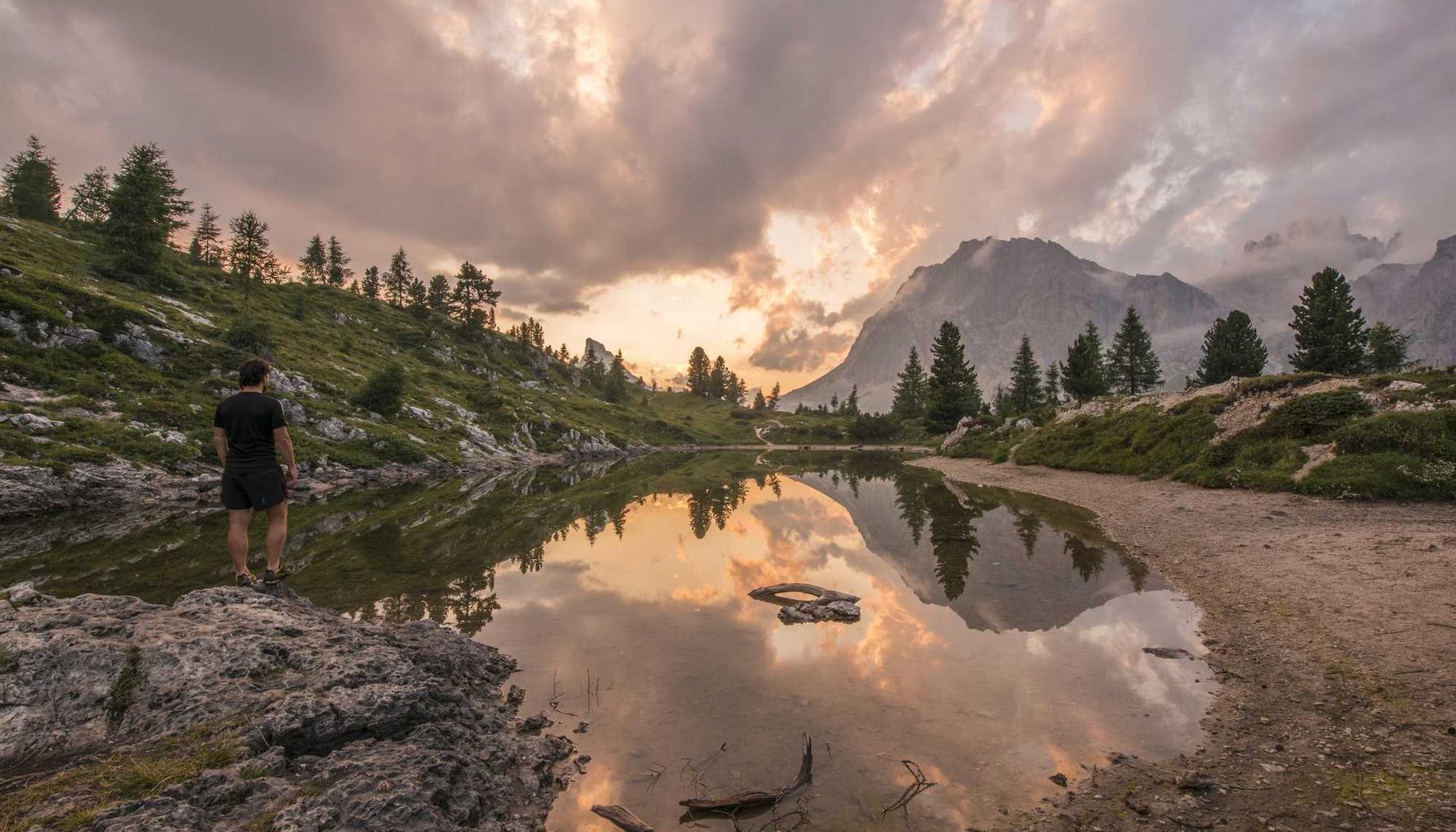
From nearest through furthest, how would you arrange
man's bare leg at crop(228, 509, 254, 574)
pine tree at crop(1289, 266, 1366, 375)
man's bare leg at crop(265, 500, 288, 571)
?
man's bare leg at crop(228, 509, 254, 574) → man's bare leg at crop(265, 500, 288, 571) → pine tree at crop(1289, 266, 1366, 375)

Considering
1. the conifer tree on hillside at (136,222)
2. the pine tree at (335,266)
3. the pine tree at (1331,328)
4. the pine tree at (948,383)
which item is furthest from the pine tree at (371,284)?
the pine tree at (1331,328)

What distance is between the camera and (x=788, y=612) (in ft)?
43.8

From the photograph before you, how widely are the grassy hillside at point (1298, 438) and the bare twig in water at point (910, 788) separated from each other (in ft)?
96.4

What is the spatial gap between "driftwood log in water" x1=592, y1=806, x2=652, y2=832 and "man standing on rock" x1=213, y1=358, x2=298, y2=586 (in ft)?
26.0

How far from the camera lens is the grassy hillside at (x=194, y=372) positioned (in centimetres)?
3158

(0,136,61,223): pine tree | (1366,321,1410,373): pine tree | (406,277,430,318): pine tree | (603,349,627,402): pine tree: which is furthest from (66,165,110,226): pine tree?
(1366,321,1410,373): pine tree

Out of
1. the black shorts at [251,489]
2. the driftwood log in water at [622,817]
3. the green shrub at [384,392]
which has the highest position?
the green shrub at [384,392]

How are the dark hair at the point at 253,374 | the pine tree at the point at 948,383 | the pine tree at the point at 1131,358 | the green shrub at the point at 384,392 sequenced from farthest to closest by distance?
the pine tree at the point at 1131,358 → the pine tree at the point at 948,383 → the green shrub at the point at 384,392 → the dark hair at the point at 253,374

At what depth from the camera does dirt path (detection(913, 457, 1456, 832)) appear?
5957 mm

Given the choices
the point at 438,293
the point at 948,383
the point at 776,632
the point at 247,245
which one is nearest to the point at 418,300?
the point at 438,293

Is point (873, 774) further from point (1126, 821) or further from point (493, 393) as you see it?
point (493, 393)

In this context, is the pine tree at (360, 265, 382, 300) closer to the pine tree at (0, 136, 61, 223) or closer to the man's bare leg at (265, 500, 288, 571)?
the pine tree at (0, 136, 61, 223)

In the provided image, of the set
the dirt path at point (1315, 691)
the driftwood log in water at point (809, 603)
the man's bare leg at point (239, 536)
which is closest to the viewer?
the dirt path at point (1315, 691)

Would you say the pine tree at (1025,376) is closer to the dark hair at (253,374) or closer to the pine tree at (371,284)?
the dark hair at (253,374)
